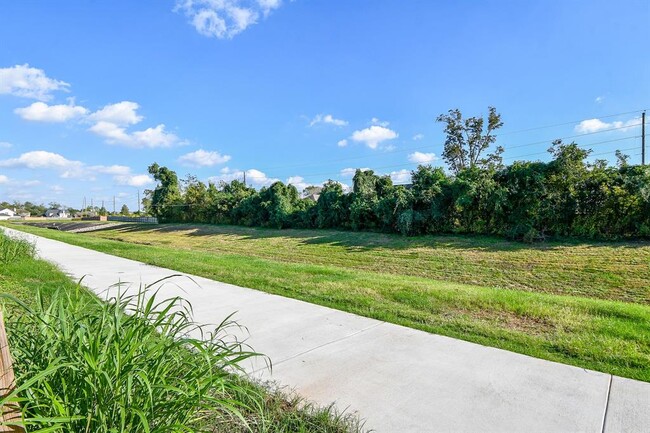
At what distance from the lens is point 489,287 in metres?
7.30

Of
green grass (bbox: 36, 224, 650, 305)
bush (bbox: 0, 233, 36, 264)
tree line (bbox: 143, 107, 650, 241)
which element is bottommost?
green grass (bbox: 36, 224, 650, 305)

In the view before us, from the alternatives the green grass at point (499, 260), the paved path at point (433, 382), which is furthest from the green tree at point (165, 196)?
the paved path at point (433, 382)

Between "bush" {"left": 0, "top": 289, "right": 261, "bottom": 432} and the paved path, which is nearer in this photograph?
"bush" {"left": 0, "top": 289, "right": 261, "bottom": 432}

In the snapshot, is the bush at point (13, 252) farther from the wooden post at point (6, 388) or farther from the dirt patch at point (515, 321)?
the dirt patch at point (515, 321)

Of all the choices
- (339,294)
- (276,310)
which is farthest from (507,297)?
(276,310)

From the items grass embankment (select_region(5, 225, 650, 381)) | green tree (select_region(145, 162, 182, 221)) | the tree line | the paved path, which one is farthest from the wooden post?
green tree (select_region(145, 162, 182, 221))

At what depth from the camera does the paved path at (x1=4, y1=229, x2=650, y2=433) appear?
2172mm

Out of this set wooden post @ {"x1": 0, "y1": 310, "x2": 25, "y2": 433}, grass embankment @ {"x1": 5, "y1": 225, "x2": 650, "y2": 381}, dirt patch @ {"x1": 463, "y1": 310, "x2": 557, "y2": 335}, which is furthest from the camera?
dirt patch @ {"x1": 463, "y1": 310, "x2": 557, "y2": 335}

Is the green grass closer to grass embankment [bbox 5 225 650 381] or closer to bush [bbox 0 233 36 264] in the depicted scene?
grass embankment [bbox 5 225 650 381]

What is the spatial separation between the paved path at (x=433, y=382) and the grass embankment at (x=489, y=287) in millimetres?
341

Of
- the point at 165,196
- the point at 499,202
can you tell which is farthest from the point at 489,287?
the point at 165,196

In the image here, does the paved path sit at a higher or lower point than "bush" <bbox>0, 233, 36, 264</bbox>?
lower

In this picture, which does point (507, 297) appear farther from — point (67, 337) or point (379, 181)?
point (379, 181)

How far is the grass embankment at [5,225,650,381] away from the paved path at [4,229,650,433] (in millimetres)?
341
